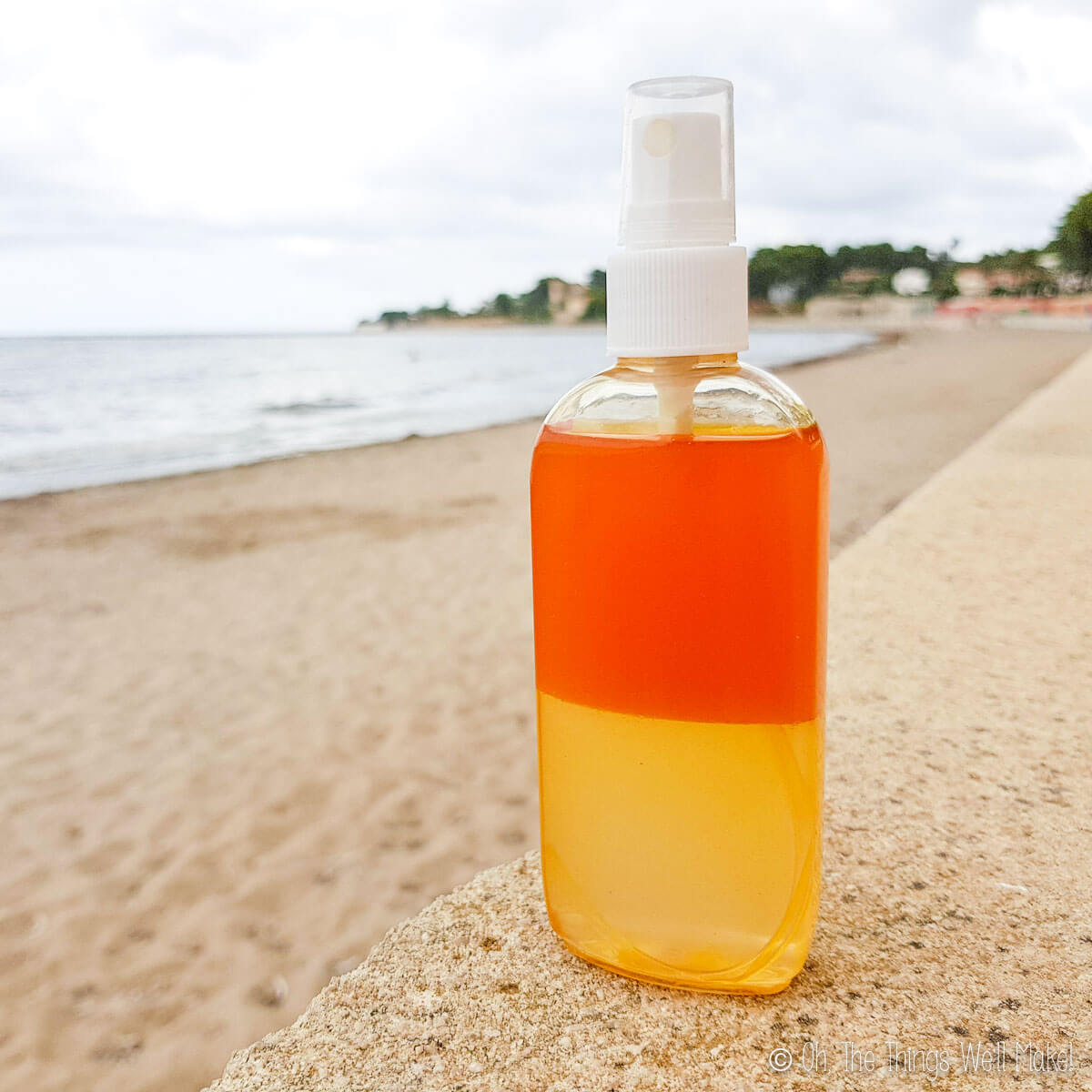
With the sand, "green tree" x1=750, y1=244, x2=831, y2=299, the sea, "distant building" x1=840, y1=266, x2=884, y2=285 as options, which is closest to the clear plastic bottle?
the sand

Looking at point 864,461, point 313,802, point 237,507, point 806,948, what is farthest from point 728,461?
point 864,461

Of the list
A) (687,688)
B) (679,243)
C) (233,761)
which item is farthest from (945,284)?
(687,688)

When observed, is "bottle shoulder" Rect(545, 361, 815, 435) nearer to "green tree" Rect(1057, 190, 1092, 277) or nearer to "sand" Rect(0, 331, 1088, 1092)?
"sand" Rect(0, 331, 1088, 1092)

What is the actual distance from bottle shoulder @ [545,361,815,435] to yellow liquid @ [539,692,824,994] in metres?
0.26

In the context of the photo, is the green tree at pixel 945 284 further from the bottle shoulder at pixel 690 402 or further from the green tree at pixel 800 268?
the bottle shoulder at pixel 690 402

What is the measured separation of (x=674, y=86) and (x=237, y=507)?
25.8 ft

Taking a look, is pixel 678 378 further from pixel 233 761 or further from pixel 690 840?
pixel 233 761

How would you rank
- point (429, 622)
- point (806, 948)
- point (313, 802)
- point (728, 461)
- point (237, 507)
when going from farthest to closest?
point (237, 507) < point (429, 622) < point (313, 802) < point (806, 948) < point (728, 461)

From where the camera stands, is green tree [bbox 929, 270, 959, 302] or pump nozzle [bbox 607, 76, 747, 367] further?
green tree [bbox 929, 270, 959, 302]

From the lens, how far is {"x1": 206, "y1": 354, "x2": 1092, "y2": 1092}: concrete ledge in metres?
0.81

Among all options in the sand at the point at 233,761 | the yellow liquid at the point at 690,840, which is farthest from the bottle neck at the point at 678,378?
the sand at the point at 233,761

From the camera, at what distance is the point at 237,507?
8227 mm

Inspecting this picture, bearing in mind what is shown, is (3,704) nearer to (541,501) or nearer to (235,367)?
(541,501)

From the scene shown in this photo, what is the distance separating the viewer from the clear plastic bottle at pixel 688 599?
32.4 inches
